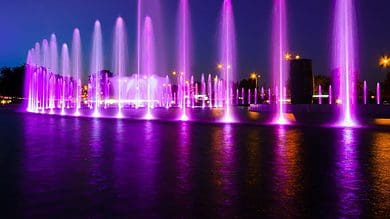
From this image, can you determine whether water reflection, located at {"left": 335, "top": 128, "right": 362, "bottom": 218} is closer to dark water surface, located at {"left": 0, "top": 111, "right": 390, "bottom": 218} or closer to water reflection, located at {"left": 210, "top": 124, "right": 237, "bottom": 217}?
dark water surface, located at {"left": 0, "top": 111, "right": 390, "bottom": 218}

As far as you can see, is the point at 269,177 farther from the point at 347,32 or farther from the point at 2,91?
the point at 2,91

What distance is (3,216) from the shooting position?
15.8ft

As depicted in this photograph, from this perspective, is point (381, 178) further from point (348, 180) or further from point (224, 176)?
point (224, 176)

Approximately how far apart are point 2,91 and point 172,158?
303ft

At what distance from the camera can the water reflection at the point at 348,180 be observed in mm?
5039

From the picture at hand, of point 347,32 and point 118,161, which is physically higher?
point 347,32

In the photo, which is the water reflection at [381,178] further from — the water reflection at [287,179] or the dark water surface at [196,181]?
the water reflection at [287,179]

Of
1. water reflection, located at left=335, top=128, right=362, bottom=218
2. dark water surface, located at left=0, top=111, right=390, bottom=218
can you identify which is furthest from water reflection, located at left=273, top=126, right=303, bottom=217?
water reflection, located at left=335, top=128, right=362, bottom=218

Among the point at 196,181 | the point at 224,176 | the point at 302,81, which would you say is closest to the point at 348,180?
the point at 224,176

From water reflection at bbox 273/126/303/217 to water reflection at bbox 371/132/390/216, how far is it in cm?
87

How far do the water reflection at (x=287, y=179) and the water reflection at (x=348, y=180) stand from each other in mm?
507

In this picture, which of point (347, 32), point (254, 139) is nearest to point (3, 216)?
point (254, 139)

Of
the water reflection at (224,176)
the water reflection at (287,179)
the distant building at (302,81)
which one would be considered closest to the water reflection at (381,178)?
the water reflection at (287,179)

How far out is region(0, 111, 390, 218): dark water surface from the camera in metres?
5.04
